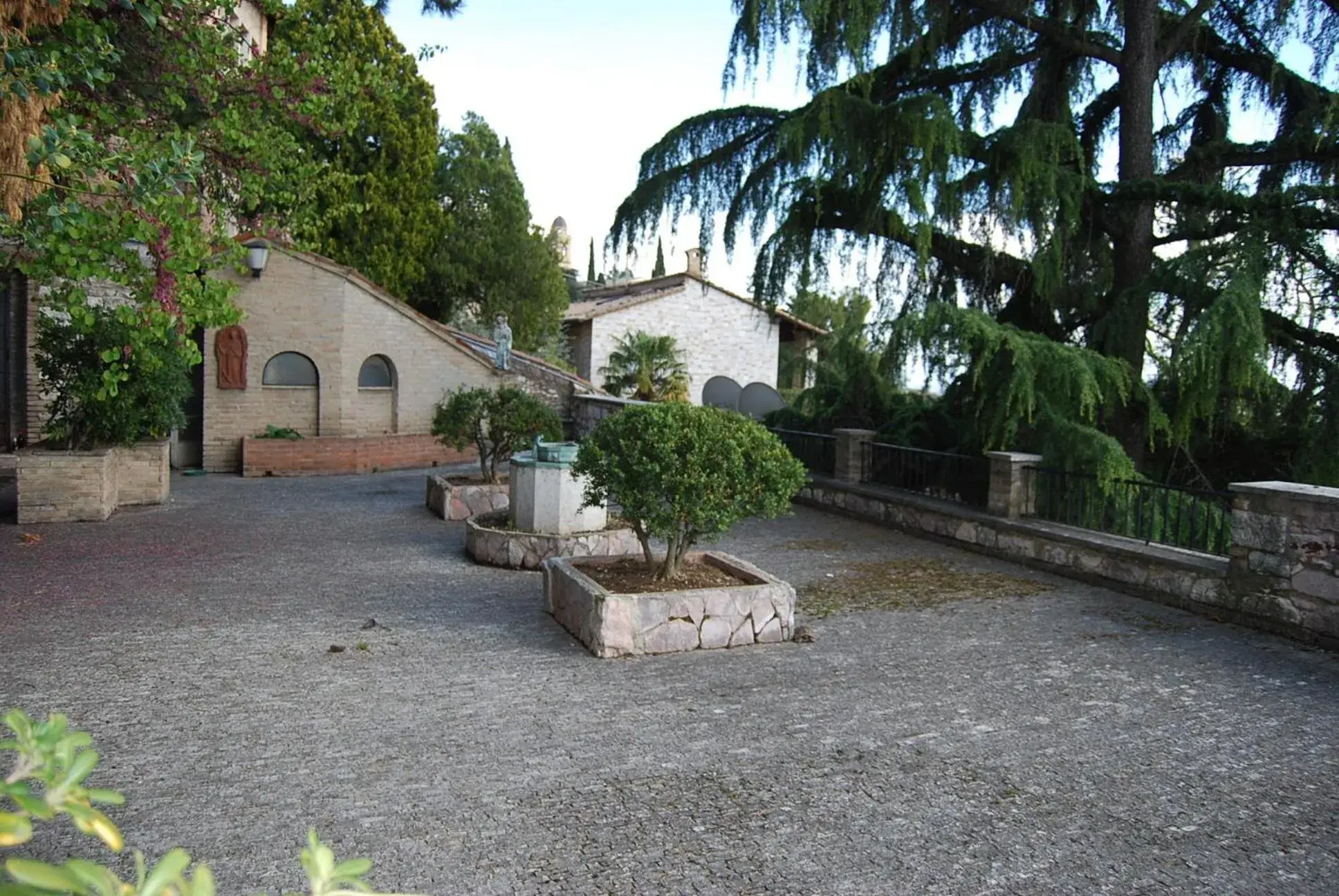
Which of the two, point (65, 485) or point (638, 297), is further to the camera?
point (638, 297)

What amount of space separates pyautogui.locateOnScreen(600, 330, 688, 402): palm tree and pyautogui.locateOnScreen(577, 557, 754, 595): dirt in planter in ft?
76.9

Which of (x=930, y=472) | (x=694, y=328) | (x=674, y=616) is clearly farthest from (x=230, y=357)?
(x=694, y=328)

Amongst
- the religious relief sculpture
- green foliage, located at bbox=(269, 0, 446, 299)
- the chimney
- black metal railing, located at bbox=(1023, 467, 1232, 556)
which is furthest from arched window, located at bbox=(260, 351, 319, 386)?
the chimney

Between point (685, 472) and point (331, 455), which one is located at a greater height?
point (685, 472)

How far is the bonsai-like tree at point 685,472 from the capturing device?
6.23 metres

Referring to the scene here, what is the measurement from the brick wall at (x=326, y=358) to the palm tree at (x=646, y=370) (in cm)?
1274

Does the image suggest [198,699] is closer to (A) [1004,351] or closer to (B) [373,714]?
(B) [373,714]

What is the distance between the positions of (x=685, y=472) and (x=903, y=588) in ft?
9.28

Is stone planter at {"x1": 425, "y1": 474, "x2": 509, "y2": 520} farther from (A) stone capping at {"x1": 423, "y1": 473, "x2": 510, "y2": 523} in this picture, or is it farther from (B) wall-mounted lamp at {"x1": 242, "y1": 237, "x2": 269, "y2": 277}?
(B) wall-mounted lamp at {"x1": 242, "y1": 237, "x2": 269, "y2": 277}

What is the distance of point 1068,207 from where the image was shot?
10.3 meters

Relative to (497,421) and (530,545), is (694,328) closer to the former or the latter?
(497,421)

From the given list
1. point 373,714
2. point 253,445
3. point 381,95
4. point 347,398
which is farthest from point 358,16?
point 373,714

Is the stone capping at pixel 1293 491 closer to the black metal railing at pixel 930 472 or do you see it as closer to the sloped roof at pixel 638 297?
the black metal railing at pixel 930 472

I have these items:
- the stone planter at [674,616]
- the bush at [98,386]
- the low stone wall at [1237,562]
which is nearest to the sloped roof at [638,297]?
the bush at [98,386]
